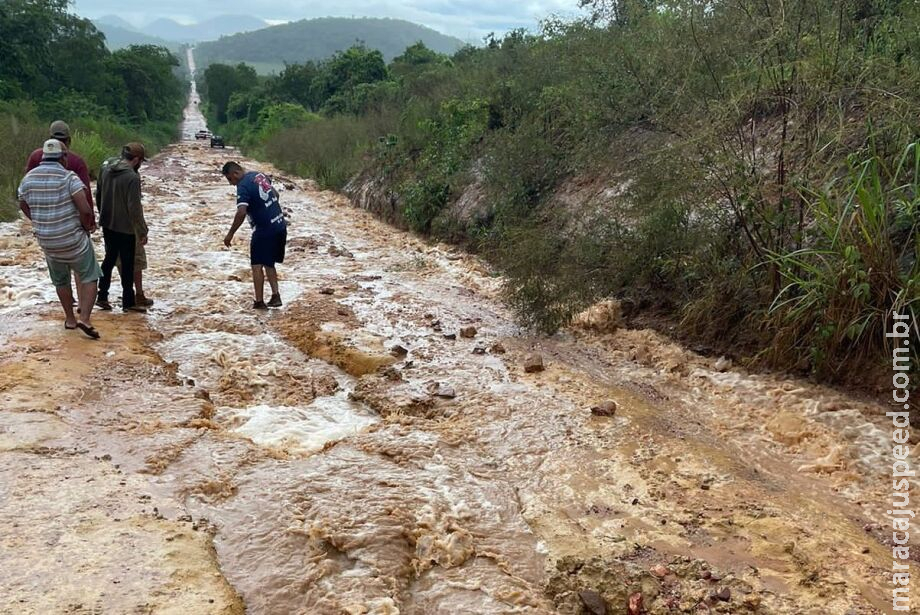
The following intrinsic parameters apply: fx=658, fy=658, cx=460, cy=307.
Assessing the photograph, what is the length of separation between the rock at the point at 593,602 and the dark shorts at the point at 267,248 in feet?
16.7

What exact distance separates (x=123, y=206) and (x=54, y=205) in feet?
3.10

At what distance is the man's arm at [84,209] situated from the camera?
5.25 m

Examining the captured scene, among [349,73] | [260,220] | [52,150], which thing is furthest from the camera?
[349,73]

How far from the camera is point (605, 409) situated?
187 inches

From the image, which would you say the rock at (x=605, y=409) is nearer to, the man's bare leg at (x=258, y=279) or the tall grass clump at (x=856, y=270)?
the tall grass clump at (x=856, y=270)

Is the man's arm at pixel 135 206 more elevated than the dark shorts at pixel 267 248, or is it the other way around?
the man's arm at pixel 135 206

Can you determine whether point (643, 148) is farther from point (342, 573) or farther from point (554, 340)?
point (342, 573)

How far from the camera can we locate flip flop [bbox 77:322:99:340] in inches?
222

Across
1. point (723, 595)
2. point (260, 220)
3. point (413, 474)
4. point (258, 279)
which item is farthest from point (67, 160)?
point (723, 595)

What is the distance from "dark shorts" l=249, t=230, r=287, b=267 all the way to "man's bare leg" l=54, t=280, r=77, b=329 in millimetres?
1822

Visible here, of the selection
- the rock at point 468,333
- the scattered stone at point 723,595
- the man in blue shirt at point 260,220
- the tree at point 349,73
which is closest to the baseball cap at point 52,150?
the man in blue shirt at point 260,220

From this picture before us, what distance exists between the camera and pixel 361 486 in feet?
12.4

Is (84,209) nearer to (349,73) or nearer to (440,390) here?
(440,390)

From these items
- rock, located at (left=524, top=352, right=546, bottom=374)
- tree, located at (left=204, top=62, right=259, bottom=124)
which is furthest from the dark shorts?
tree, located at (left=204, top=62, right=259, bottom=124)
